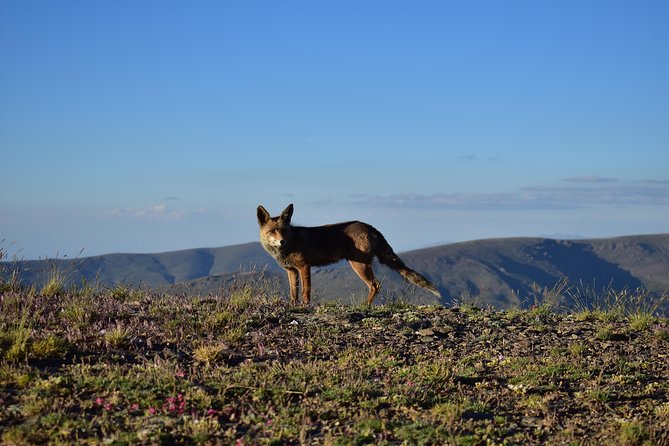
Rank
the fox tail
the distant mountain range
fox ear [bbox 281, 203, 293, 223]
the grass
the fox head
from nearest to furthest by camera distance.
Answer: the grass → the fox head → fox ear [bbox 281, 203, 293, 223] → the fox tail → the distant mountain range

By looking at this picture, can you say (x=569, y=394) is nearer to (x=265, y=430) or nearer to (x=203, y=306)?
(x=265, y=430)

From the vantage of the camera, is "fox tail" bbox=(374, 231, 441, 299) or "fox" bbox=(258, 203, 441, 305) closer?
"fox" bbox=(258, 203, 441, 305)

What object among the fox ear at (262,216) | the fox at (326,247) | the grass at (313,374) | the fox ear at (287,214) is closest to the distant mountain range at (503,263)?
the fox at (326,247)

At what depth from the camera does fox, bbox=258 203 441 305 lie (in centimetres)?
1348

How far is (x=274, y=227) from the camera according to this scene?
13.5 meters

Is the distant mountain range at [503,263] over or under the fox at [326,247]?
under

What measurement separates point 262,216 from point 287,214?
0.56m

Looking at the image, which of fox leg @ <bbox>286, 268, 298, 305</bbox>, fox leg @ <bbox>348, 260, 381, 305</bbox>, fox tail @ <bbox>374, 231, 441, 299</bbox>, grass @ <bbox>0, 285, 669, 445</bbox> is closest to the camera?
grass @ <bbox>0, 285, 669, 445</bbox>

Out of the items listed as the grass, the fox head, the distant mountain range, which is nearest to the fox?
the fox head

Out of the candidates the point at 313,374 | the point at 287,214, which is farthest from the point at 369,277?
the point at 313,374

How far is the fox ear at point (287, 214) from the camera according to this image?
13.4 meters

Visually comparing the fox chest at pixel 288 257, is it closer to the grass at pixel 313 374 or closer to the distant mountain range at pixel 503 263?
the grass at pixel 313 374

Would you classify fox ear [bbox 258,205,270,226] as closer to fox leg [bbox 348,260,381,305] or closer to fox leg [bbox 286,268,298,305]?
fox leg [bbox 286,268,298,305]

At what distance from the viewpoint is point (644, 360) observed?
8.97 meters
